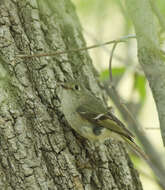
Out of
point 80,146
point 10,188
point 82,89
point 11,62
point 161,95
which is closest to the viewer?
point 161,95

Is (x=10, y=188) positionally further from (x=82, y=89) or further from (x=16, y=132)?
(x=82, y=89)

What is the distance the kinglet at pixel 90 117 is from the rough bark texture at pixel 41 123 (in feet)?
0.26

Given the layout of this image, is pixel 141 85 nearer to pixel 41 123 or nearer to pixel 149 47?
pixel 41 123

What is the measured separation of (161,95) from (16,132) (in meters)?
1.27

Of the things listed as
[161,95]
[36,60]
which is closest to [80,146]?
→ [36,60]

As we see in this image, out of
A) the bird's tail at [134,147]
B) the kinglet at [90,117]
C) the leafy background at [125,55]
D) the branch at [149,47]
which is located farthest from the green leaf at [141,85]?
the branch at [149,47]

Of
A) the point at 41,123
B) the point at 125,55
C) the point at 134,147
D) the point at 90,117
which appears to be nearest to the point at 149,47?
the point at 41,123

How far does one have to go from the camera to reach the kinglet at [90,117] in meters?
3.27

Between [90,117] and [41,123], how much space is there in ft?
2.42

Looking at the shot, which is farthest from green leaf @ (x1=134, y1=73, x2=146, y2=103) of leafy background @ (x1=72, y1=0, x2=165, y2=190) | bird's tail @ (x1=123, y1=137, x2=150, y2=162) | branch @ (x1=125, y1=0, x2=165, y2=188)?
branch @ (x1=125, y1=0, x2=165, y2=188)

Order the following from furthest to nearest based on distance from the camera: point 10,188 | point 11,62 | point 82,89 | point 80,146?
point 82,89 → point 80,146 → point 11,62 → point 10,188

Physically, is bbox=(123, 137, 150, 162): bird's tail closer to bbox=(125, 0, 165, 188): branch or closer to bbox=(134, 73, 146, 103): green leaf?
bbox=(134, 73, 146, 103): green leaf

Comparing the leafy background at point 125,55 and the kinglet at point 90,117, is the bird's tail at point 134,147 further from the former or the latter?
the leafy background at point 125,55

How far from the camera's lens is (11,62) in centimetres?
295
